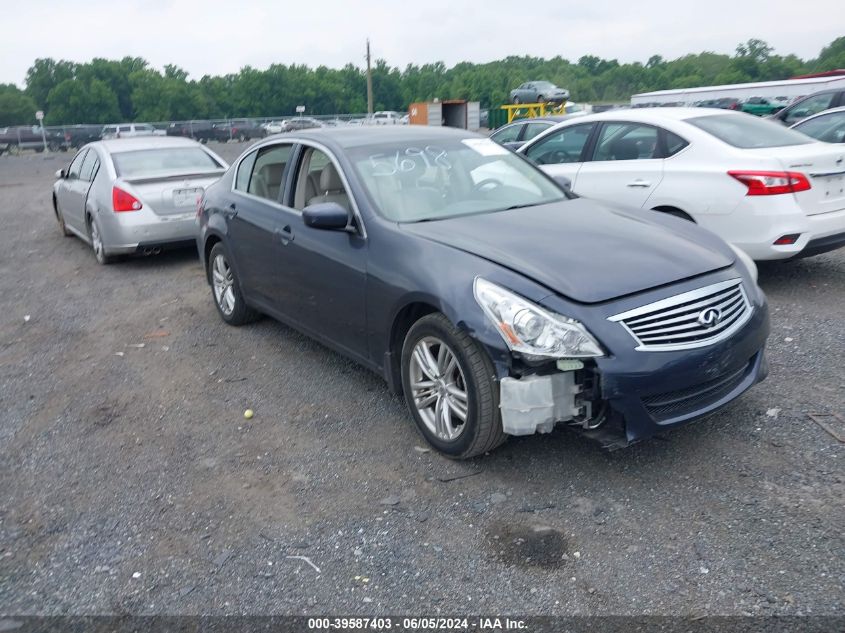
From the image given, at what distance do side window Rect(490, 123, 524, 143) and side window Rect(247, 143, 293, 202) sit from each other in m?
8.59

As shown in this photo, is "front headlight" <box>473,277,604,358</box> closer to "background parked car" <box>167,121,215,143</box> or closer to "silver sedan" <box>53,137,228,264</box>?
"silver sedan" <box>53,137,228,264</box>

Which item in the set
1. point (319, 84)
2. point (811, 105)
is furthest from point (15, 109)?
point (811, 105)

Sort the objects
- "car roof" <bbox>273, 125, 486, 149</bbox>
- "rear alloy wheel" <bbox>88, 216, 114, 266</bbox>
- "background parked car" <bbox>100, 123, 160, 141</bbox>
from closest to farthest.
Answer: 1. "car roof" <bbox>273, 125, 486, 149</bbox>
2. "rear alloy wheel" <bbox>88, 216, 114, 266</bbox>
3. "background parked car" <bbox>100, 123, 160, 141</bbox>

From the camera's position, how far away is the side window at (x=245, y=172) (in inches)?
239

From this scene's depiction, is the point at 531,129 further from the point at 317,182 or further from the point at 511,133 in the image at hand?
the point at 317,182

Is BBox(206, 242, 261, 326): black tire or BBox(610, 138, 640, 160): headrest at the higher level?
BBox(610, 138, 640, 160): headrest

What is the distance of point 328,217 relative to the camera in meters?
4.44

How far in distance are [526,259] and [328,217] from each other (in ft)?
4.15

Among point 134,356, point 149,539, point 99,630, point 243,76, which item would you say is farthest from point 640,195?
point 243,76

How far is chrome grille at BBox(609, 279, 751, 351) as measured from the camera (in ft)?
11.4

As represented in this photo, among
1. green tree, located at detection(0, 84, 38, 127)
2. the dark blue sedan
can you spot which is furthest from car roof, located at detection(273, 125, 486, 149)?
green tree, located at detection(0, 84, 38, 127)

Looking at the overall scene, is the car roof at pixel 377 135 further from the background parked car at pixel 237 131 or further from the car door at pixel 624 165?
the background parked car at pixel 237 131

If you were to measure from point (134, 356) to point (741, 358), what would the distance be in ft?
14.7

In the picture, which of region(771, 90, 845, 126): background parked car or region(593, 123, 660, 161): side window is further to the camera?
region(771, 90, 845, 126): background parked car
